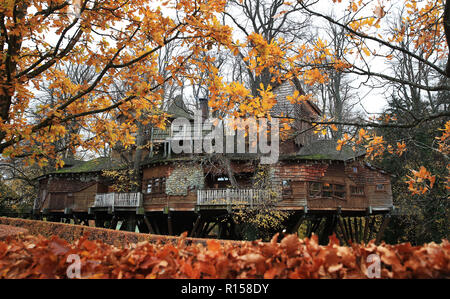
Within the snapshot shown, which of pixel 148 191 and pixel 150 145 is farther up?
pixel 150 145

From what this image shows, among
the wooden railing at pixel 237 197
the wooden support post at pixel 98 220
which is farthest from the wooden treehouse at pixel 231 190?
the wooden support post at pixel 98 220

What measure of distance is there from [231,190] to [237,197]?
1.81ft

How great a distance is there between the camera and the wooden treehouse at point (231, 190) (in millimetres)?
18094

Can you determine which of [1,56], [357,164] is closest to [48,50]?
[1,56]

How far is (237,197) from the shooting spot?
17078 mm

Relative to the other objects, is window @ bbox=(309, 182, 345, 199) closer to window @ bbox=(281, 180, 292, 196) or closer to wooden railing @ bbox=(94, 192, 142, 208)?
window @ bbox=(281, 180, 292, 196)

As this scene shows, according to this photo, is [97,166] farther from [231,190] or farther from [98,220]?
[231,190]

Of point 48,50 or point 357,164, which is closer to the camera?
point 48,50

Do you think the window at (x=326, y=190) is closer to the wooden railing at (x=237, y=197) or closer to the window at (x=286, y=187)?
the window at (x=286, y=187)

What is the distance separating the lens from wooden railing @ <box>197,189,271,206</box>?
1680cm

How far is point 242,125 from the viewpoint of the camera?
176 inches

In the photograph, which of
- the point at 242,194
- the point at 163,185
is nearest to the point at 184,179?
the point at 163,185
